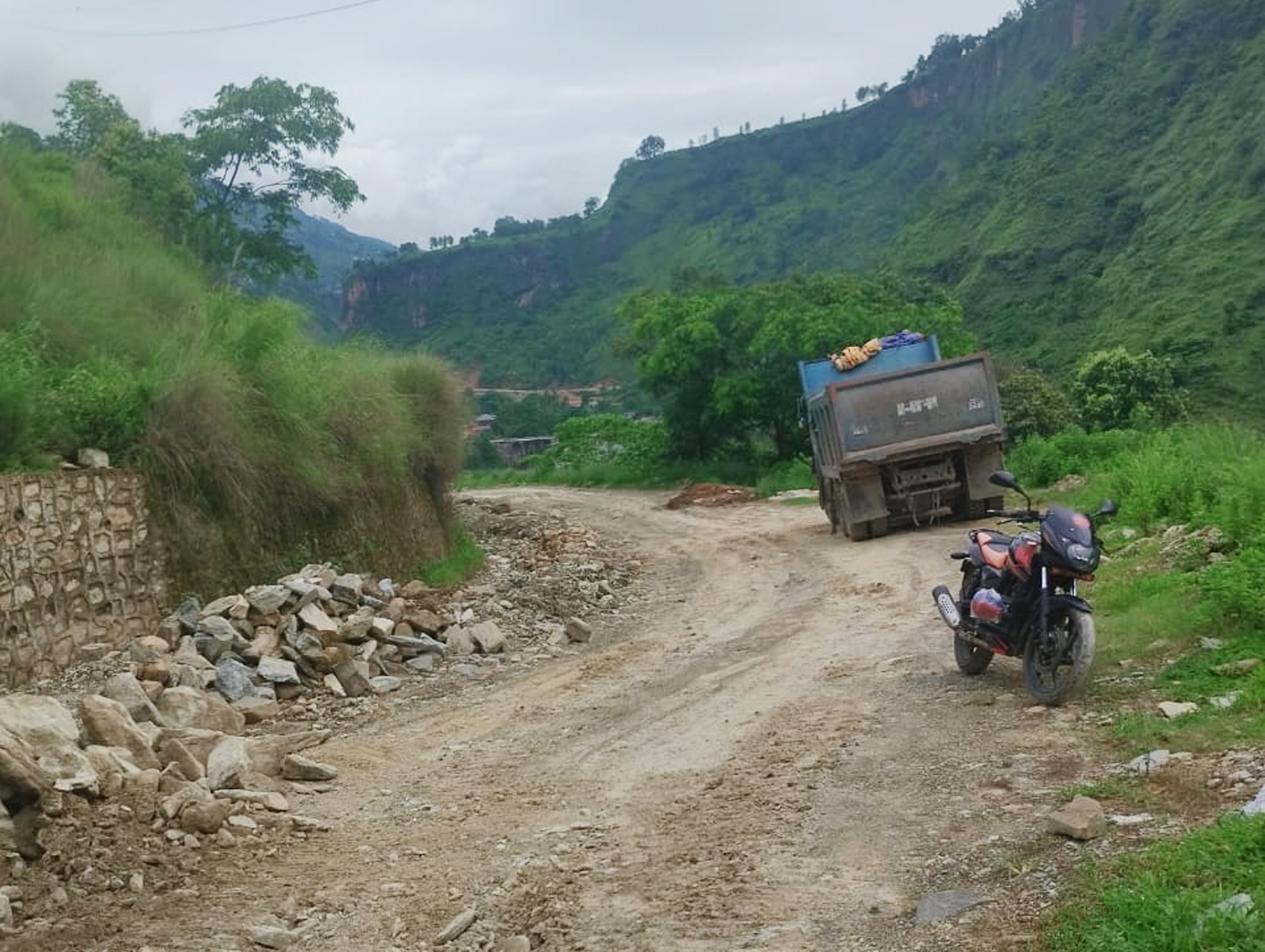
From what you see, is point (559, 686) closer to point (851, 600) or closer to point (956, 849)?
point (851, 600)

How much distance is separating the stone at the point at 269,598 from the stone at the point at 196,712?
1.97 metres

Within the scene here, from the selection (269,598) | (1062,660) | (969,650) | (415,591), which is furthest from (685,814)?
(415,591)

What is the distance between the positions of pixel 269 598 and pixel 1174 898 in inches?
315

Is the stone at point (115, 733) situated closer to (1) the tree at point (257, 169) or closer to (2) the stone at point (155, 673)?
(2) the stone at point (155, 673)

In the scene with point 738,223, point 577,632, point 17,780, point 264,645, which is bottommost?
point 577,632

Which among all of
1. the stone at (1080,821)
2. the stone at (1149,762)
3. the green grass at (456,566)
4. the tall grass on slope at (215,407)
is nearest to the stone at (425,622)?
the tall grass on slope at (215,407)

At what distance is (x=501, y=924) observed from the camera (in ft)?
14.9

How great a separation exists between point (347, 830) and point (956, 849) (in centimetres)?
295

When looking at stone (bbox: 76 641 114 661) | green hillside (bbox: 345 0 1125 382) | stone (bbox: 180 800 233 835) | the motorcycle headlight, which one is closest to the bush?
stone (bbox: 76 641 114 661)

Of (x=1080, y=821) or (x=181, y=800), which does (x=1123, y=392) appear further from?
(x=181, y=800)

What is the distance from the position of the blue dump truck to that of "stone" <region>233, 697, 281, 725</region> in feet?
30.9

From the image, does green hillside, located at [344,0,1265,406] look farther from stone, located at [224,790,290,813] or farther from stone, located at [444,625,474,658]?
stone, located at [224,790,290,813]

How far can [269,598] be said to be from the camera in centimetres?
1009

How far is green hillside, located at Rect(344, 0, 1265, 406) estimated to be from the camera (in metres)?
48.4
